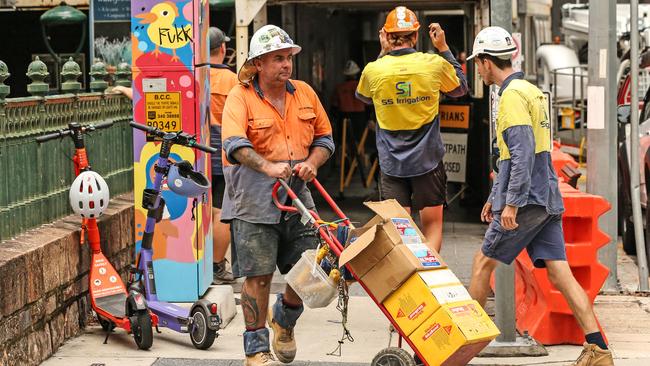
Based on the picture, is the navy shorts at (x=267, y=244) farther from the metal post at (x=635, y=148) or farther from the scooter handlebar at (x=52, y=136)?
the metal post at (x=635, y=148)

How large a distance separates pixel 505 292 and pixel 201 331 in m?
1.90

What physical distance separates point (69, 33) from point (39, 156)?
12588mm

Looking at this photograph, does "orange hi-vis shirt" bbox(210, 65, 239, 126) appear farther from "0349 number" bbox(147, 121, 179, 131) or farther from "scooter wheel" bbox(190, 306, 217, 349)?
"scooter wheel" bbox(190, 306, 217, 349)

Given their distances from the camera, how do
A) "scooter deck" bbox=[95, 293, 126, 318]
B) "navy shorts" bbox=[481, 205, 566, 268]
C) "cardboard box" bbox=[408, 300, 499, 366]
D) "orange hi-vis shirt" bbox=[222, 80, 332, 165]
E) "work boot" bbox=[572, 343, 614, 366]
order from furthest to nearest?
1. "scooter deck" bbox=[95, 293, 126, 318]
2. "navy shorts" bbox=[481, 205, 566, 268]
3. "work boot" bbox=[572, 343, 614, 366]
4. "orange hi-vis shirt" bbox=[222, 80, 332, 165]
5. "cardboard box" bbox=[408, 300, 499, 366]

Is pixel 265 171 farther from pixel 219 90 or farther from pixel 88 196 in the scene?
pixel 219 90

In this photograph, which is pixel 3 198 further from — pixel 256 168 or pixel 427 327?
pixel 427 327

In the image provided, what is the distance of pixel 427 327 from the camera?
632 centimetres

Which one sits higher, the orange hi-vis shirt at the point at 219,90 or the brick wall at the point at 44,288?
the orange hi-vis shirt at the point at 219,90

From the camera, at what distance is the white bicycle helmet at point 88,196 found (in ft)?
26.5

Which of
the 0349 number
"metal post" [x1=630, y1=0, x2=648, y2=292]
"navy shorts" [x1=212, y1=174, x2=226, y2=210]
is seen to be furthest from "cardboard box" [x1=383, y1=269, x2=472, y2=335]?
"metal post" [x1=630, y1=0, x2=648, y2=292]

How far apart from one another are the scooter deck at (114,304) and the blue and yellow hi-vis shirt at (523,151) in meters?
2.45

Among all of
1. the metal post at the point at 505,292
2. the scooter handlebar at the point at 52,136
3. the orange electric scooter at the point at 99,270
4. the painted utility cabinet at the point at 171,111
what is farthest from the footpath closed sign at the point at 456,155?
the scooter handlebar at the point at 52,136

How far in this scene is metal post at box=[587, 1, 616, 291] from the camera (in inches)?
392

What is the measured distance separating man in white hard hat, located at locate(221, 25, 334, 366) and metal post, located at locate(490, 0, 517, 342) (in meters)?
1.34
